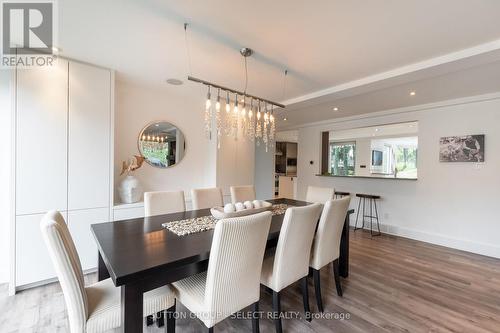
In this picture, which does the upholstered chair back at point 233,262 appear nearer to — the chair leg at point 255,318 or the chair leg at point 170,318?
the chair leg at point 255,318

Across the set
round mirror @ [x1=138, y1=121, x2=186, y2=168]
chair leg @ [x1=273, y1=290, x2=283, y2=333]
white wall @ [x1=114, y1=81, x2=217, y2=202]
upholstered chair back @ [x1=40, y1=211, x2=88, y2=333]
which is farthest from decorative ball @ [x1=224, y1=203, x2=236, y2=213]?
round mirror @ [x1=138, y1=121, x2=186, y2=168]

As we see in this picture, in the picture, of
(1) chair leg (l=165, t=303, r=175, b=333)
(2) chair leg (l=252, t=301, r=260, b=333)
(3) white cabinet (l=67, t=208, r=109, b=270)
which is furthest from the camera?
(3) white cabinet (l=67, t=208, r=109, b=270)

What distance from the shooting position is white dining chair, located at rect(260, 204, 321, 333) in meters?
1.65

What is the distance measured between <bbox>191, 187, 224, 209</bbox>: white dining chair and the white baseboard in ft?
11.4

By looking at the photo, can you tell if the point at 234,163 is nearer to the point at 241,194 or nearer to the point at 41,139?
the point at 241,194

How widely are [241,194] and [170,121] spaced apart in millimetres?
1812

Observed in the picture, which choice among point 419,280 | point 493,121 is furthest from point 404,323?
point 493,121

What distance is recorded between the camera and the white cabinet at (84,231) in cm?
260

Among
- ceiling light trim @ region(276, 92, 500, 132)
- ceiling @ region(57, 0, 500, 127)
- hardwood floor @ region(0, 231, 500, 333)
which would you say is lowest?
hardwood floor @ region(0, 231, 500, 333)

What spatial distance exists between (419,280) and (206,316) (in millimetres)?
2576

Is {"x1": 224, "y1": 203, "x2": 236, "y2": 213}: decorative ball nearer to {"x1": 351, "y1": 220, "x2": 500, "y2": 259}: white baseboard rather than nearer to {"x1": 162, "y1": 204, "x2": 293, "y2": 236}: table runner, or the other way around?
{"x1": 162, "y1": 204, "x2": 293, "y2": 236}: table runner

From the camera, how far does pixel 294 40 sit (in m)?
2.13

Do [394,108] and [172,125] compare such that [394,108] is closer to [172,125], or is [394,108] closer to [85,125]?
[172,125]

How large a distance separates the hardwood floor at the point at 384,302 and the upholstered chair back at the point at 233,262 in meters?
0.63
